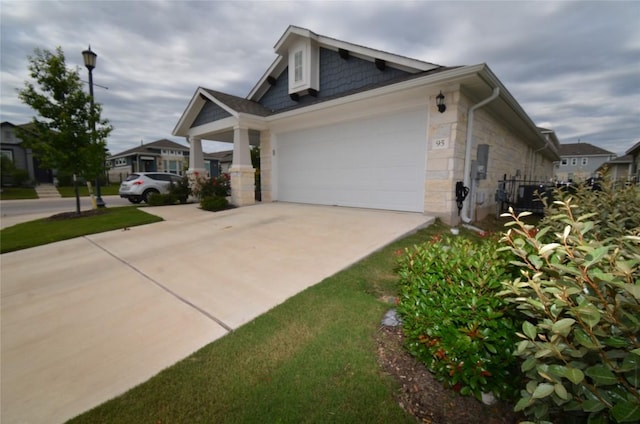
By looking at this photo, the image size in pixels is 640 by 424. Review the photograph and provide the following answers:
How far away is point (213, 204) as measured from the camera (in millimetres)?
9164

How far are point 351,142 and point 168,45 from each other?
272 inches

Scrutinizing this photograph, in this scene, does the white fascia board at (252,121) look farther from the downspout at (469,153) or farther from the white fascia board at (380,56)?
the downspout at (469,153)

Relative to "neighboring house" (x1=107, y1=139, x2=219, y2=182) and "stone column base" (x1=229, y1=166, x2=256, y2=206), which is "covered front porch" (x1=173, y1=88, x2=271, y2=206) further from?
"neighboring house" (x1=107, y1=139, x2=219, y2=182)

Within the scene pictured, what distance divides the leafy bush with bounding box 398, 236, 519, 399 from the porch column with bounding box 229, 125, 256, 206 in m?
8.35

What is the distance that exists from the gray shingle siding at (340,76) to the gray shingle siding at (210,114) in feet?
7.77

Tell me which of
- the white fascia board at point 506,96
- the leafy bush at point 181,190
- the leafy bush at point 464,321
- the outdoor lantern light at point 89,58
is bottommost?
the leafy bush at point 464,321

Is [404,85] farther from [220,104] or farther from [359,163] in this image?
[220,104]

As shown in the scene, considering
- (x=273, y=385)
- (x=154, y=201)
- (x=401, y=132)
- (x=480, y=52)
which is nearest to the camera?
(x=273, y=385)

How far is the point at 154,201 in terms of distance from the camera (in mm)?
10586

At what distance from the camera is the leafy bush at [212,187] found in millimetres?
10055

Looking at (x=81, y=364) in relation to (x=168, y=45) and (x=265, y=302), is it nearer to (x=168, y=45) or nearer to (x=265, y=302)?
(x=265, y=302)

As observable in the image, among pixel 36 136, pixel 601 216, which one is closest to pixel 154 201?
pixel 36 136

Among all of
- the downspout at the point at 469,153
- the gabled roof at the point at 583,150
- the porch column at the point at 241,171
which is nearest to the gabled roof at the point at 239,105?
the porch column at the point at 241,171

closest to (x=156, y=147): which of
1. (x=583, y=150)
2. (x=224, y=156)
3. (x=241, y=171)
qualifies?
(x=224, y=156)
